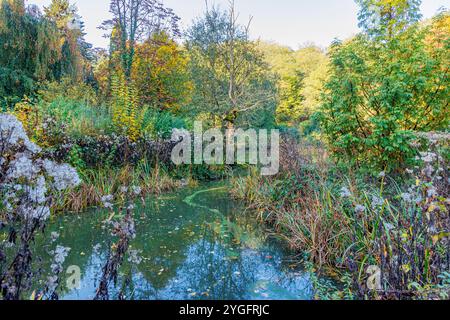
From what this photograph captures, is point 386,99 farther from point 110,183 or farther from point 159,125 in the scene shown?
point 159,125

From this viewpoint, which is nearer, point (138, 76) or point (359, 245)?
point (359, 245)

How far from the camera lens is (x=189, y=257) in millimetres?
2955

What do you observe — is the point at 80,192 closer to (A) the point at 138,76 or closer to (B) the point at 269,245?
(B) the point at 269,245

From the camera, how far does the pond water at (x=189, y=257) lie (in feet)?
7.52

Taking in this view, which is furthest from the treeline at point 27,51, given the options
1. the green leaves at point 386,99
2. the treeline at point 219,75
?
the green leaves at point 386,99

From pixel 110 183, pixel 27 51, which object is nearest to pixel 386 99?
pixel 110 183

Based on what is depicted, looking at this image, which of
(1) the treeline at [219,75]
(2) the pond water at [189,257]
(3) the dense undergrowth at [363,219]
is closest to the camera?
(3) the dense undergrowth at [363,219]

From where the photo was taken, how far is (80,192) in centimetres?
459

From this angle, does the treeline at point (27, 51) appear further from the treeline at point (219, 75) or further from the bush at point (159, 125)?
the bush at point (159, 125)

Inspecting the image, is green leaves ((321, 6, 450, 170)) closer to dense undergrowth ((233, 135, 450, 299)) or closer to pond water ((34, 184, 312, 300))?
dense undergrowth ((233, 135, 450, 299))

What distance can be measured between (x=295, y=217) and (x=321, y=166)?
3.20ft
